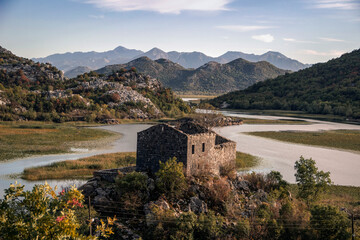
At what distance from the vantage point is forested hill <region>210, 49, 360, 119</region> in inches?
4272

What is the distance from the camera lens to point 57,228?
37.0 ft

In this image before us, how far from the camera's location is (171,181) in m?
21.6

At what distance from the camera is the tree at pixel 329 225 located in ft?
62.7

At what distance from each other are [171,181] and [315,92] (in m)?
117

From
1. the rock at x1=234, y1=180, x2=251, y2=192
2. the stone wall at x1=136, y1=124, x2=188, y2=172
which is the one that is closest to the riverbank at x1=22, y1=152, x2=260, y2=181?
the stone wall at x1=136, y1=124, x2=188, y2=172

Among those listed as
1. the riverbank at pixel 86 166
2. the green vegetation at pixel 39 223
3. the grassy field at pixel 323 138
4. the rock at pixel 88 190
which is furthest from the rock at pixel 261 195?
the grassy field at pixel 323 138

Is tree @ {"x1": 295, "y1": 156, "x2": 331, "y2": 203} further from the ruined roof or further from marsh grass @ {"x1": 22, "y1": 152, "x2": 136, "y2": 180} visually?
marsh grass @ {"x1": 22, "y1": 152, "x2": 136, "y2": 180}

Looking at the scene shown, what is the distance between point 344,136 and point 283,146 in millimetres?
16869

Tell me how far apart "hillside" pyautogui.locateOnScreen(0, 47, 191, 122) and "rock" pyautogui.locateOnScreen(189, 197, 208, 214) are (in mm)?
63702

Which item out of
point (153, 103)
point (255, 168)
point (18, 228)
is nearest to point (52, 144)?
point (255, 168)

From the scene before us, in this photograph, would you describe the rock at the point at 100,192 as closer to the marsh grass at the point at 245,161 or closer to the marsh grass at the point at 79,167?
the marsh grass at the point at 79,167

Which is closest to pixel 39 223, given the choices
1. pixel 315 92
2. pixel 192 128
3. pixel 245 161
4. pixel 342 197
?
pixel 192 128

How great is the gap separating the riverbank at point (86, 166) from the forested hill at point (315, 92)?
225ft

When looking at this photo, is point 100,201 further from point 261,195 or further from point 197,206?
point 261,195
